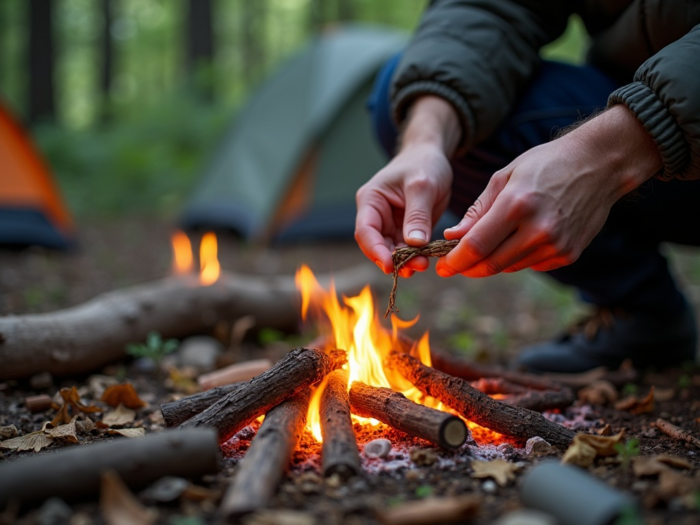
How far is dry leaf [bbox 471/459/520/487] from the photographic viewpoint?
1.64 meters

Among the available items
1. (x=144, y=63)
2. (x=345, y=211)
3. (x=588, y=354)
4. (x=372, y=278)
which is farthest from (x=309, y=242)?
(x=144, y=63)

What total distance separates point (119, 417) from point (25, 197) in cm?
521

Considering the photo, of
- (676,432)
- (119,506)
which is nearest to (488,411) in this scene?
(676,432)

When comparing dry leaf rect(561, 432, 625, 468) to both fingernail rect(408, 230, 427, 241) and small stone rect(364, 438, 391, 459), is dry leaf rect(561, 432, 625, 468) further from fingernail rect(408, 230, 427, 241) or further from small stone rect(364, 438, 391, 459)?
fingernail rect(408, 230, 427, 241)

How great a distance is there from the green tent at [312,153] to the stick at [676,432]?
5473 mm

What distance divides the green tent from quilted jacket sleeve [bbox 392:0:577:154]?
4499 millimetres

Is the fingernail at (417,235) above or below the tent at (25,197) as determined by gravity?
above

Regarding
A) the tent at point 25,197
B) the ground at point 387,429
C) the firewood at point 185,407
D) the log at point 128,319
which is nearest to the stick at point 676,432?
the ground at point 387,429

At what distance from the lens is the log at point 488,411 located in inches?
75.0

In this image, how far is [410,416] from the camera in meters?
1.83

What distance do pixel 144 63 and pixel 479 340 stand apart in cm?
3061

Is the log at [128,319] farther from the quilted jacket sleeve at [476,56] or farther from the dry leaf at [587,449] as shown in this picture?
the dry leaf at [587,449]

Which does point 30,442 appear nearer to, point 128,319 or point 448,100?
point 128,319

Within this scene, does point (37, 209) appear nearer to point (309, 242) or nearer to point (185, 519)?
point (309, 242)
